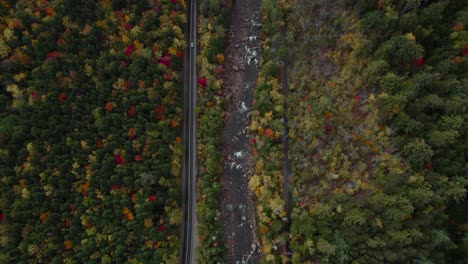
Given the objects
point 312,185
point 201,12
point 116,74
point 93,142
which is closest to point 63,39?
point 116,74

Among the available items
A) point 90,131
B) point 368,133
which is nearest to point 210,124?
point 90,131

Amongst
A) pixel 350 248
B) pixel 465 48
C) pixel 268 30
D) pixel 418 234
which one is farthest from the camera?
pixel 268 30

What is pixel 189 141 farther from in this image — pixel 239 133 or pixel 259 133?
pixel 259 133

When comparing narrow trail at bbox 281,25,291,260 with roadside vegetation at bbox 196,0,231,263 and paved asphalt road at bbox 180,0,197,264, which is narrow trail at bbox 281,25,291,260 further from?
paved asphalt road at bbox 180,0,197,264

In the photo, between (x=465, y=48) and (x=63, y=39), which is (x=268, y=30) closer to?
(x=465, y=48)

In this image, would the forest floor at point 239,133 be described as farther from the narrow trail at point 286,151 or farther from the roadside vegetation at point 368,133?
the narrow trail at point 286,151

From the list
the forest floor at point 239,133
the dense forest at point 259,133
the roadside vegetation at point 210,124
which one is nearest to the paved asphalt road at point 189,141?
the roadside vegetation at point 210,124

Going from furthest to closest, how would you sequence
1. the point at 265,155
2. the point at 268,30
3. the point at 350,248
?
the point at 268,30, the point at 265,155, the point at 350,248
